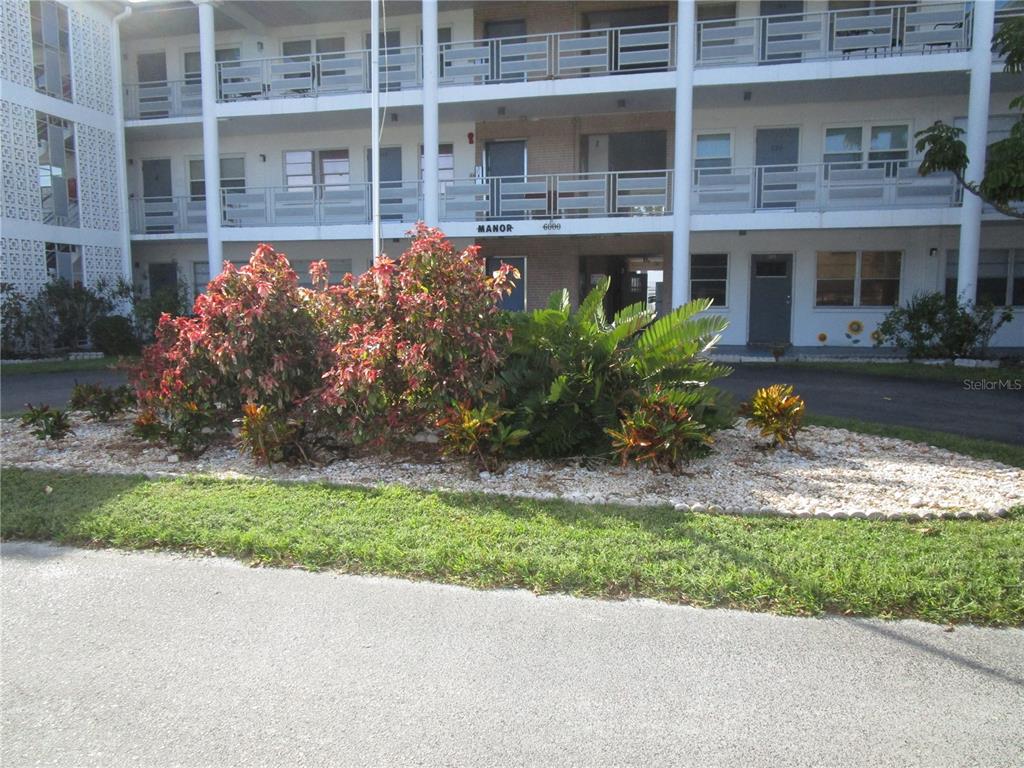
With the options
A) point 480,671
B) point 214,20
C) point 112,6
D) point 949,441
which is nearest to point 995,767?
point 480,671

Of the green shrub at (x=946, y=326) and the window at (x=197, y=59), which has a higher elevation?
the window at (x=197, y=59)

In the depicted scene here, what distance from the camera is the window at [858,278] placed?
61.0ft

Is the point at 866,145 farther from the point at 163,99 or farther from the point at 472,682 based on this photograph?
the point at 163,99

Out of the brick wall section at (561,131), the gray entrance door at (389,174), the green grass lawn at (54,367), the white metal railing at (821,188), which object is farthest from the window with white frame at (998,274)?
the green grass lawn at (54,367)

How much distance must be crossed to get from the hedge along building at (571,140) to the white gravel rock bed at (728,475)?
966 cm

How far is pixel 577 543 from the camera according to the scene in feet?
15.9

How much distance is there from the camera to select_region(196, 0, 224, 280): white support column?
18625 mm

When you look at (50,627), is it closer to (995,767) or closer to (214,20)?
(995,767)

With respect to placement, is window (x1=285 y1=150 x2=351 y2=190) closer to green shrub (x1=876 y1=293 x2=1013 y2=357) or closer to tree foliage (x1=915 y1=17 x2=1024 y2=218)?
tree foliage (x1=915 y1=17 x2=1024 y2=218)

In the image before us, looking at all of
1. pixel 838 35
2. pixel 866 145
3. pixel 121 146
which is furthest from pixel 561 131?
pixel 121 146

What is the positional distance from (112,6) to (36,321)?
30.5ft

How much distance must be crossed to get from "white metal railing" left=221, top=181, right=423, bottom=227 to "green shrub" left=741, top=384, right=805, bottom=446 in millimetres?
13772

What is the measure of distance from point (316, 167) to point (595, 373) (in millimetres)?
16728

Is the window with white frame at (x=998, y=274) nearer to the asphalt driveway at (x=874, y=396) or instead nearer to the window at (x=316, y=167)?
the asphalt driveway at (x=874, y=396)
